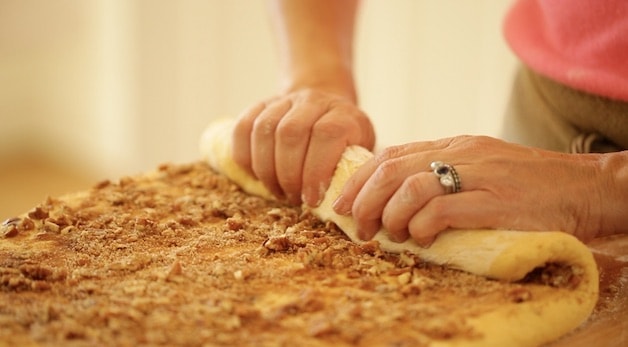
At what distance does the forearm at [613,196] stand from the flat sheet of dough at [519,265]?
0.25ft

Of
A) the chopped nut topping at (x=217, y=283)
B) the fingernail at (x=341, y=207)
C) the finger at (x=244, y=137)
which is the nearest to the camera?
the chopped nut topping at (x=217, y=283)

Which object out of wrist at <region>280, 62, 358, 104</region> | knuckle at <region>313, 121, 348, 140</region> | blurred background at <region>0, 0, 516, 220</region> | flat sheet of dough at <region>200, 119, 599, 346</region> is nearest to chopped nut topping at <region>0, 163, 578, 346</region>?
flat sheet of dough at <region>200, 119, 599, 346</region>

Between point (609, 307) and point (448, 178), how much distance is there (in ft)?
0.82

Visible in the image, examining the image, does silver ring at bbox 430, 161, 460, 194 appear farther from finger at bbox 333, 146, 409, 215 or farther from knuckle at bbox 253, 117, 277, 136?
knuckle at bbox 253, 117, 277, 136

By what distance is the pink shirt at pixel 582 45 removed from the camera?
1.17m

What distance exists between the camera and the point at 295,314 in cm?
81

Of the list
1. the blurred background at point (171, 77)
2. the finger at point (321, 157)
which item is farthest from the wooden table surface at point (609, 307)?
the blurred background at point (171, 77)

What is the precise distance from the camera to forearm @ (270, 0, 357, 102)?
148 cm

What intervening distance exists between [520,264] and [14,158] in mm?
4023

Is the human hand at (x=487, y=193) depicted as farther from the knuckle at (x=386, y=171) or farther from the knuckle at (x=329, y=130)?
the knuckle at (x=329, y=130)

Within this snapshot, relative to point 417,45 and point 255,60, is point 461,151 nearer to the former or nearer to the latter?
point 417,45

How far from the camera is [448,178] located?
0.92 metres

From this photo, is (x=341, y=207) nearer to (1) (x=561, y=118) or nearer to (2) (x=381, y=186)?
(2) (x=381, y=186)

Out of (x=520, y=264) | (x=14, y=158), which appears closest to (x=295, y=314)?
(x=520, y=264)
